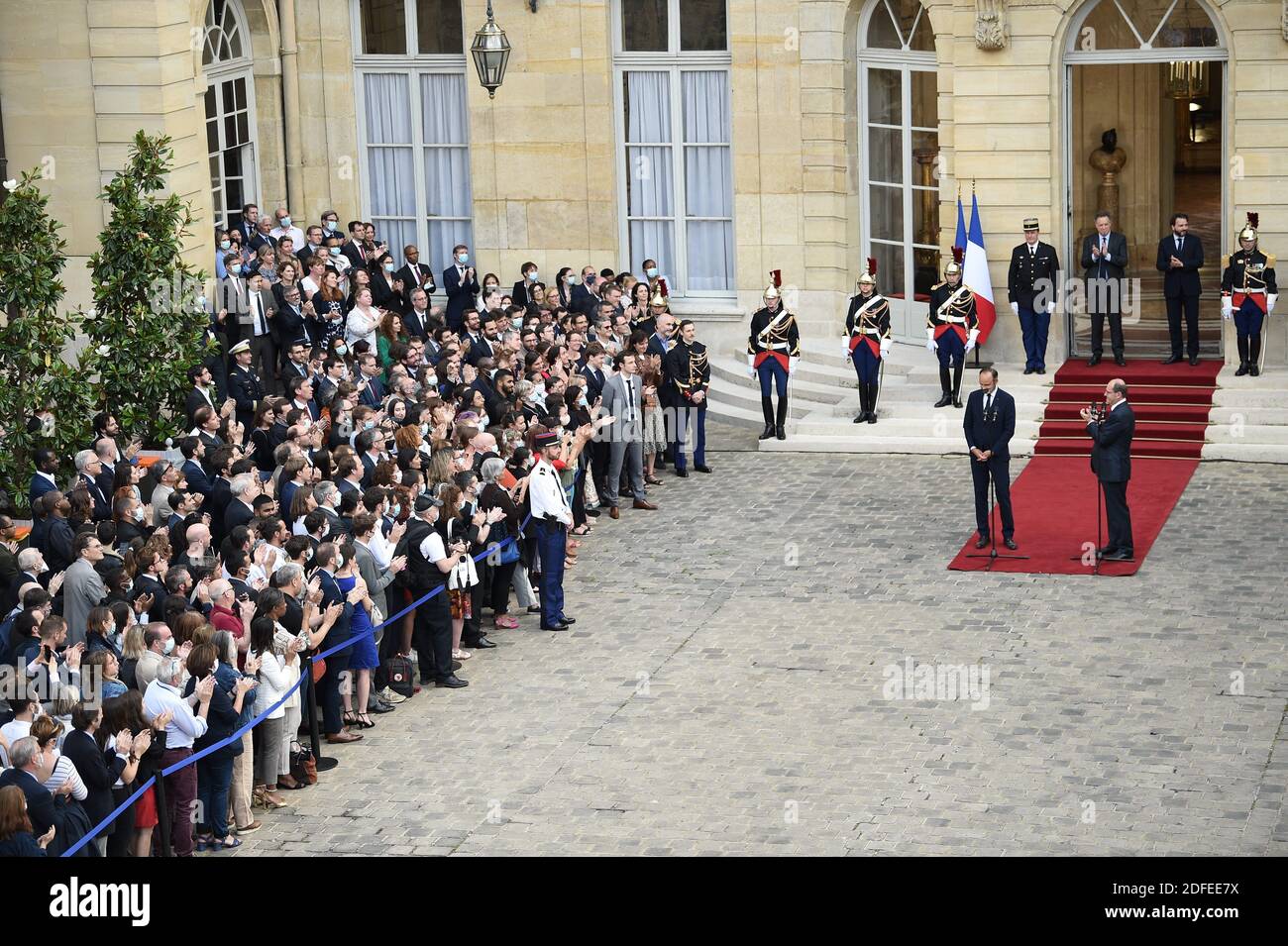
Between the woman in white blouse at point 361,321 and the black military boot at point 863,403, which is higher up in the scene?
the woman in white blouse at point 361,321

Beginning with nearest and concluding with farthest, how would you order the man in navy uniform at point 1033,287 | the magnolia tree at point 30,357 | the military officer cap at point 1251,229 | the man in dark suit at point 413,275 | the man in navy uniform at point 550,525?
the man in navy uniform at point 550,525, the magnolia tree at point 30,357, the military officer cap at point 1251,229, the man in navy uniform at point 1033,287, the man in dark suit at point 413,275

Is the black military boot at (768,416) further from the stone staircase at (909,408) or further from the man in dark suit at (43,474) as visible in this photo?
the man in dark suit at (43,474)

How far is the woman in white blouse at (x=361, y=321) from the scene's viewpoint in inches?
835

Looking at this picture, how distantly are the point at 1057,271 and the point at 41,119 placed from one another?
11.3m

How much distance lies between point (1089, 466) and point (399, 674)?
861 centimetres

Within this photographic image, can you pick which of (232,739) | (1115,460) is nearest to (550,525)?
(232,739)

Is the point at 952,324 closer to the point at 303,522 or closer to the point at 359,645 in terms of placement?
the point at 303,522

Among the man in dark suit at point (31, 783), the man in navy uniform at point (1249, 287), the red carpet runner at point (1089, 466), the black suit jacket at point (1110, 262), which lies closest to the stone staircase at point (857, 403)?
the red carpet runner at point (1089, 466)

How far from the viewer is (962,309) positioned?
21734 mm

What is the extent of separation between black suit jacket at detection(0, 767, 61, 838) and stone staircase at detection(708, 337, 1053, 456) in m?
12.4

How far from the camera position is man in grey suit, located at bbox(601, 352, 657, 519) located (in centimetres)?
1984

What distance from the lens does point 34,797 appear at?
10.8 m

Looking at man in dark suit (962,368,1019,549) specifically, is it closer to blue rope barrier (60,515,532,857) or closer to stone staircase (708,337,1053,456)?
stone staircase (708,337,1053,456)

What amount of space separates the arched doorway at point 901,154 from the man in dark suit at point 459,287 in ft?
16.0
